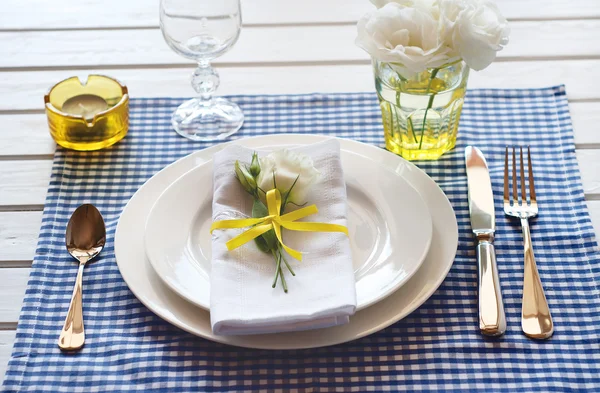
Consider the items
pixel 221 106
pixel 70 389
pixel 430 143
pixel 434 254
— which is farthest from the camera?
pixel 221 106

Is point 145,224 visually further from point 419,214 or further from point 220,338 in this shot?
point 419,214

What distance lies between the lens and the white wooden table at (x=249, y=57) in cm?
118

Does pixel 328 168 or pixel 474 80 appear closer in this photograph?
pixel 328 168

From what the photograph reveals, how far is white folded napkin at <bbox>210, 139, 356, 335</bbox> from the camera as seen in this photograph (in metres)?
0.78

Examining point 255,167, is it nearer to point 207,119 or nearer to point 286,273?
point 286,273

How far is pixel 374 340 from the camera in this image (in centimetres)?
84

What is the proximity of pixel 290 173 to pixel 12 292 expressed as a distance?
395 millimetres

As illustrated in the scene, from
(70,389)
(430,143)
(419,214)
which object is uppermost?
(430,143)

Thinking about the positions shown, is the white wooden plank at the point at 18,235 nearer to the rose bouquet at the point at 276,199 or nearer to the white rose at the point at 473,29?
the rose bouquet at the point at 276,199

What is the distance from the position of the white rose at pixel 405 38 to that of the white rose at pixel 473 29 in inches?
0.6

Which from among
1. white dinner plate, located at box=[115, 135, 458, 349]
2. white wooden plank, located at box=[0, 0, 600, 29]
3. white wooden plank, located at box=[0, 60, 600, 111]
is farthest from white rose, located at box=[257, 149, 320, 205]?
white wooden plank, located at box=[0, 0, 600, 29]

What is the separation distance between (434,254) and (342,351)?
0.18 meters

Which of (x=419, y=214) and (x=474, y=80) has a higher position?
(x=474, y=80)

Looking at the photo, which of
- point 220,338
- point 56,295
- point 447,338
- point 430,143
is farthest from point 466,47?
point 56,295
